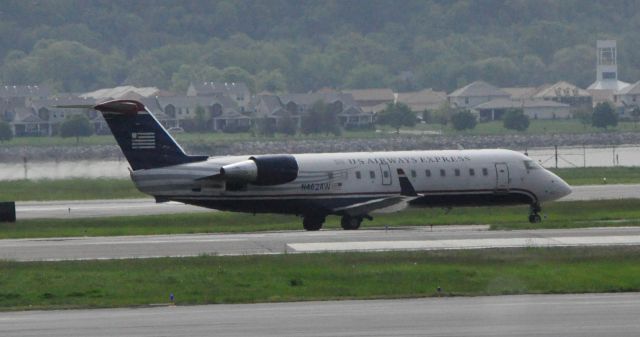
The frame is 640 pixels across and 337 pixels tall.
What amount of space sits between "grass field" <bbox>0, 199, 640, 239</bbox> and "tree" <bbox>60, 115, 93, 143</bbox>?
100 meters

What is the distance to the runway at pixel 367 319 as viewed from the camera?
3284 cm

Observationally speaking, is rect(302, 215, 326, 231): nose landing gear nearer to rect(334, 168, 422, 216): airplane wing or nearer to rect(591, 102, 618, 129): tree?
rect(334, 168, 422, 216): airplane wing

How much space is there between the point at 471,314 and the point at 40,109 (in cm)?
15727

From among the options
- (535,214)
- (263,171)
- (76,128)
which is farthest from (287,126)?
(263,171)

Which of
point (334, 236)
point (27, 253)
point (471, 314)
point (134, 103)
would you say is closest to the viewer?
point (471, 314)

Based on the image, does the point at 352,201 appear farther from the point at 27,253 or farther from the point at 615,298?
the point at 615,298

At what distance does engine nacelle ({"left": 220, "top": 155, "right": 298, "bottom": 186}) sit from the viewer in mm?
58250

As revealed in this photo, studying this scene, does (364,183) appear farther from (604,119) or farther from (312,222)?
(604,119)

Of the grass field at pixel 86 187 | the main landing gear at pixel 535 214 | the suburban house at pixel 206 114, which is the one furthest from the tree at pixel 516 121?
the main landing gear at pixel 535 214

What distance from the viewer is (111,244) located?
2099 inches

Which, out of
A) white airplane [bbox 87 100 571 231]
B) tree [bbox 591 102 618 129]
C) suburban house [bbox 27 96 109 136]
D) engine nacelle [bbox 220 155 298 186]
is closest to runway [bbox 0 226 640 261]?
white airplane [bbox 87 100 571 231]

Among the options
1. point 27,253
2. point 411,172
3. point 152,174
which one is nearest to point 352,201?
point 411,172

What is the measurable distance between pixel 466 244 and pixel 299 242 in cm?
589

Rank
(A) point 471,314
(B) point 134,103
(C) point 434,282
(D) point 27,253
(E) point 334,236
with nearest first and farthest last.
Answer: (A) point 471,314, (C) point 434,282, (D) point 27,253, (E) point 334,236, (B) point 134,103
